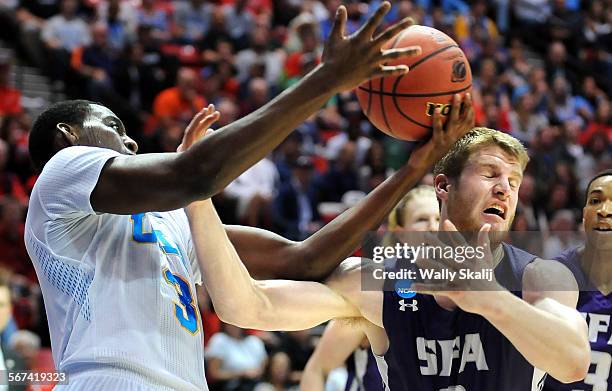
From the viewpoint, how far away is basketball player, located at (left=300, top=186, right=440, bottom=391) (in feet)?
16.1

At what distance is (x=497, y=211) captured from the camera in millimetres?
3328

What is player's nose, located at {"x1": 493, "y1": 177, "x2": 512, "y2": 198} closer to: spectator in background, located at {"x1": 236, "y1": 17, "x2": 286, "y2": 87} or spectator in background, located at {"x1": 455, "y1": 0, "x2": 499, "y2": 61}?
spectator in background, located at {"x1": 236, "y1": 17, "x2": 286, "y2": 87}

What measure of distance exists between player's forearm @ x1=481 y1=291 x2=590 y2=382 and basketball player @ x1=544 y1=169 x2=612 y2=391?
1.62m

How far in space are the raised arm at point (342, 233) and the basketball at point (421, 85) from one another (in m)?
0.07

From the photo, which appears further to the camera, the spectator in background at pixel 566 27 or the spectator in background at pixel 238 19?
the spectator in background at pixel 566 27

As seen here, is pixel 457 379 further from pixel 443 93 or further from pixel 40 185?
pixel 40 185

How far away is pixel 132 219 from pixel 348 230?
0.79 meters

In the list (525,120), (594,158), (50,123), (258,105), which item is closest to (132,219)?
(50,123)

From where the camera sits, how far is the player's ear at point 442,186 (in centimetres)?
353

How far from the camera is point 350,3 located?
14352mm

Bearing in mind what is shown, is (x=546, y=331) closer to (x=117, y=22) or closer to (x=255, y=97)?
(x=255, y=97)

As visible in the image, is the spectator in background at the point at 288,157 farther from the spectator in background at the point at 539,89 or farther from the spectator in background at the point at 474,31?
the spectator in background at the point at 539,89

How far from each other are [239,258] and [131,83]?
802 cm

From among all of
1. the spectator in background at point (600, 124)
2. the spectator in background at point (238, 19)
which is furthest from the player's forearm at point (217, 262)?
the spectator in background at point (600, 124)
